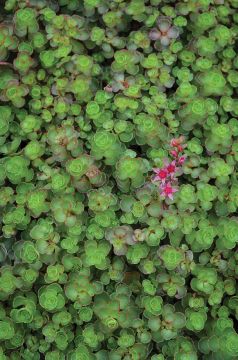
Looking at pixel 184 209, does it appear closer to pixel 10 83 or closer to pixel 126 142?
pixel 126 142

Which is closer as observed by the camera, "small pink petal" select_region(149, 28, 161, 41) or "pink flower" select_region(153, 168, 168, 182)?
"pink flower" select_region(153, 168, 168, 182)

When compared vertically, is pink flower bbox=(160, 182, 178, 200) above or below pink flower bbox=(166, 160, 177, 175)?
below

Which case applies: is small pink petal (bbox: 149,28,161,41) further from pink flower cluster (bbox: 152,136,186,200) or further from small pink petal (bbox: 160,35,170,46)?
pink flower cluster (bbox: 152,136,186,200)

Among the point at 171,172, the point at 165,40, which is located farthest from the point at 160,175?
the point at 165,40

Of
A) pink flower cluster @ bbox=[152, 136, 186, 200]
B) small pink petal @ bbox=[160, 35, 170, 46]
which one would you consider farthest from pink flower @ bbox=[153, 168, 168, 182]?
small pink petal @ bbox=[160, 35, 170, 46]

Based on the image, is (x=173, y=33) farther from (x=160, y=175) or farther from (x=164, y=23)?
(x=160, y=175)

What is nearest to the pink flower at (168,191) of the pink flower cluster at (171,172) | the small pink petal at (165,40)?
the pink flower cluster at (171,172)

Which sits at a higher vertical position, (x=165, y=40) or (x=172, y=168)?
(x=165, y=40)

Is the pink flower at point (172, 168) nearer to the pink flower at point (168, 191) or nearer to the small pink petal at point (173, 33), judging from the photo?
the pink flower at point (168, 191)

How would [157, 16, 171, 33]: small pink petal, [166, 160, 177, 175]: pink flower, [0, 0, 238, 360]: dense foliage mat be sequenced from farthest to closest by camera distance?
[157, 16, 171, 33]: small pink petal
[166, 160, 177, 175]: pink flower
[0, 0, 238, 360]: dense foliage mat
